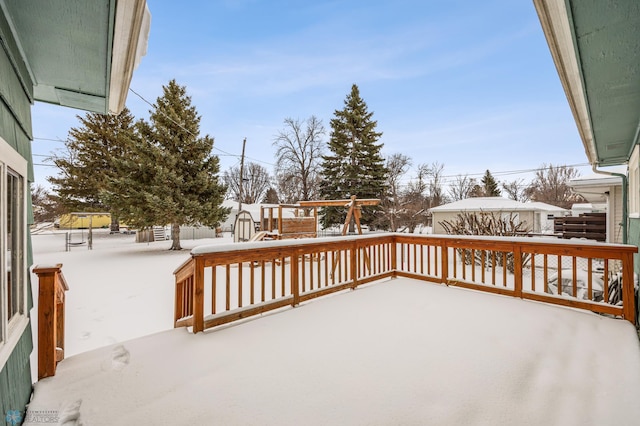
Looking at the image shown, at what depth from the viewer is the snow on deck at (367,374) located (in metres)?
1.81

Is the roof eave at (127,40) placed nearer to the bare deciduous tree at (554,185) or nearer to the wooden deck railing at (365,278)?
the wooden deck railing at (365,278)

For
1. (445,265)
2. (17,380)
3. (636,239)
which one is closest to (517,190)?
(636,239)

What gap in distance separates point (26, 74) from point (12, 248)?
55.9 inches

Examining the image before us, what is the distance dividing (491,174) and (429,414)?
30.2 meters

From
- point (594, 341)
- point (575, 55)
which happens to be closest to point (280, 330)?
point (594, 341)

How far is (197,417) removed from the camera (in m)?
1.80

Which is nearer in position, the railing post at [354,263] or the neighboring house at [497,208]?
the railing post at [354,263]

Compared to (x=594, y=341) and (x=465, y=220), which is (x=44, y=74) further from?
(x=465, y=220)

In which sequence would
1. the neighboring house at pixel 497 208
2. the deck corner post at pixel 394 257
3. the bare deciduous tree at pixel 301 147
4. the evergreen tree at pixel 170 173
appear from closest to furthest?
the deck corner post at pixel 394 257, the evergreen tree at pixel 170 173, the neighboring house at pixel 497 208, the bare deciduous tree at pixel 301 147

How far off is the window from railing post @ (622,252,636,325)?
5.51 m

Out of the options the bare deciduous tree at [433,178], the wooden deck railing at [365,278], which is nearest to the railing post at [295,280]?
the wooden deck railing at [365,278]

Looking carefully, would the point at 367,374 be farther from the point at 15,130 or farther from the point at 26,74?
the point at 26,74

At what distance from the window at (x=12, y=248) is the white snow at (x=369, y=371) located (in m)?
0.60

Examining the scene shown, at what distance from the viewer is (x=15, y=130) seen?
79.1 inches
